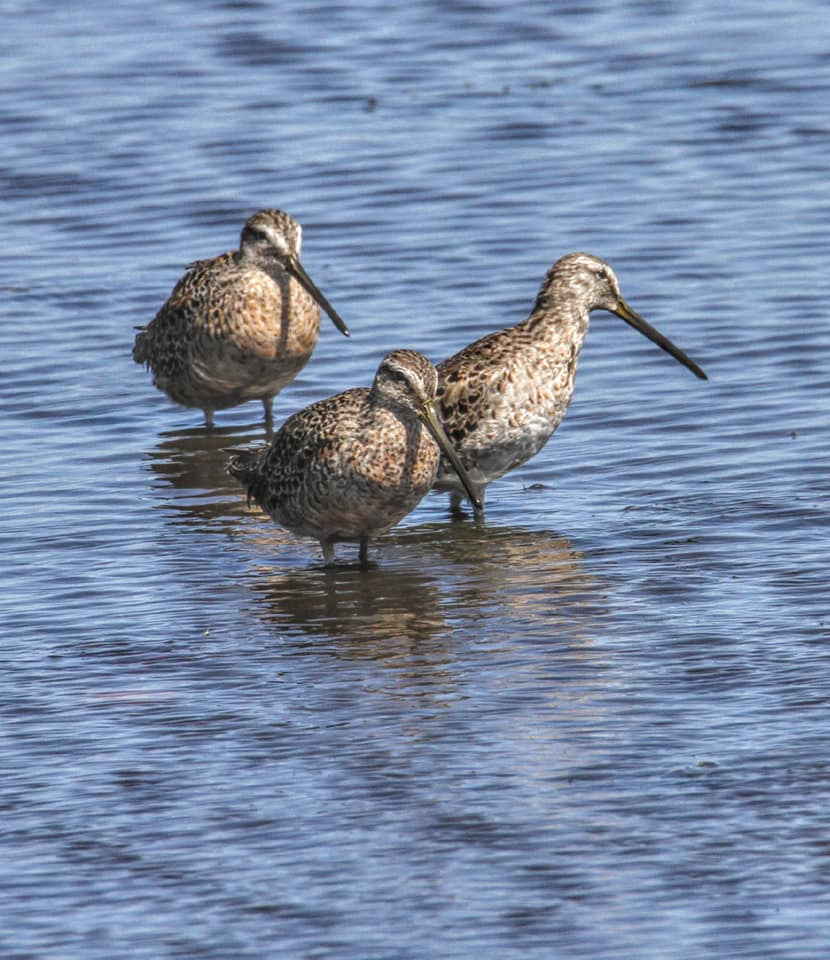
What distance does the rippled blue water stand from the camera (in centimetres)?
655

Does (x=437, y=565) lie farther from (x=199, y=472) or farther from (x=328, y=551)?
(x=199, y=472)

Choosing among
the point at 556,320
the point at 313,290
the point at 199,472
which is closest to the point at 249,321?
the point at 313,290

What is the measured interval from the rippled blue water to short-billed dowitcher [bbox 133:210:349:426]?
0.48 m

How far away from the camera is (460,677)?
327 inches

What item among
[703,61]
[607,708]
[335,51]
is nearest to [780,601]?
[607,708]

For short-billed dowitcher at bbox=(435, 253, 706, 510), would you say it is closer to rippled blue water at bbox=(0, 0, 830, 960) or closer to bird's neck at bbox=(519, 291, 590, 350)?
bird's neck at bbox=(519, 291, 590, 350)

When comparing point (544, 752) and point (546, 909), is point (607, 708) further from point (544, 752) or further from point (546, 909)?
point (546, 909)

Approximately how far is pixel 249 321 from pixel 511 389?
7.44 feet

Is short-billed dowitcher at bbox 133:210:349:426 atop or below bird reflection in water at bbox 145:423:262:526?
atop

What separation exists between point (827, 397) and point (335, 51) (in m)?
10.9

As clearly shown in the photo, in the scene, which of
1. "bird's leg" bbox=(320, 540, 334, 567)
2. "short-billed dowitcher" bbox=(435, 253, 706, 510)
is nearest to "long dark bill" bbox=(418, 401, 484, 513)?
"short-billed dowitcher" bbox=(435, 253, 706, 510)

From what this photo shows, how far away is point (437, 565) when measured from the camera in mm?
10078

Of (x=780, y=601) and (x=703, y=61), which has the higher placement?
(x=703, y=61)

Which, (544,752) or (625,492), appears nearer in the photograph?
(544,752)
